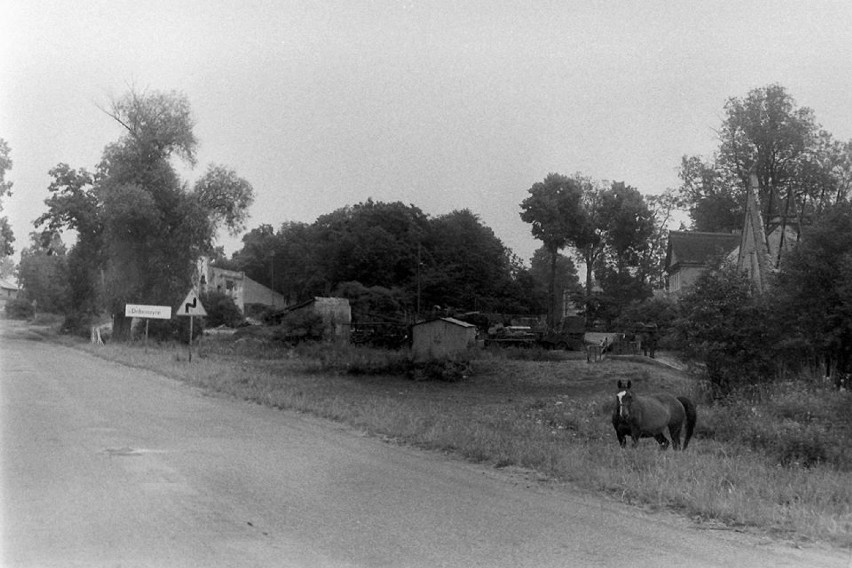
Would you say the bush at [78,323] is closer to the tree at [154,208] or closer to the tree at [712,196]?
the tree at [154,208]

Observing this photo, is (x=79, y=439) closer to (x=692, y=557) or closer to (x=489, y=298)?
(x=692, y=557)

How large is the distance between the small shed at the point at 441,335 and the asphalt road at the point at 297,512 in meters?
38.6

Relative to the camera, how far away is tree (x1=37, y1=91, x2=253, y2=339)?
5525 cm

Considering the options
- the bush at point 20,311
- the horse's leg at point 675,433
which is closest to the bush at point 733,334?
the horse's leg at point 675,433

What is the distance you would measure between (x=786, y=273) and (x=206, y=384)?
1884cm

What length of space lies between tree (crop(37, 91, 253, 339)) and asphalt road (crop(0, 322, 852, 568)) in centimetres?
4406

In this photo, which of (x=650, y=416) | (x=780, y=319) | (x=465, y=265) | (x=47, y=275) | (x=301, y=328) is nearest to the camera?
(x=650, y=416)

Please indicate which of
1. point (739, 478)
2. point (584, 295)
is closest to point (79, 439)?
point (739, 478)

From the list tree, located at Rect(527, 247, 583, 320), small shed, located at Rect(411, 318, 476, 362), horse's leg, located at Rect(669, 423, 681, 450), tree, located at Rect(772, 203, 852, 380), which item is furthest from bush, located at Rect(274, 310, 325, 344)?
horse's leg, located at Rect(669, 423, 681, 450)

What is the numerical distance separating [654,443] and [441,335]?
38.7m

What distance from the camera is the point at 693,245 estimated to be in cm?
6425

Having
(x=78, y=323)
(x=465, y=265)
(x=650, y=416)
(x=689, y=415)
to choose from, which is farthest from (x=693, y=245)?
(x=78, y=323)

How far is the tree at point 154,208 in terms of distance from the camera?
181ft

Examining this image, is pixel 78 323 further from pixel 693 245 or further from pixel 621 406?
pixel 621 406
